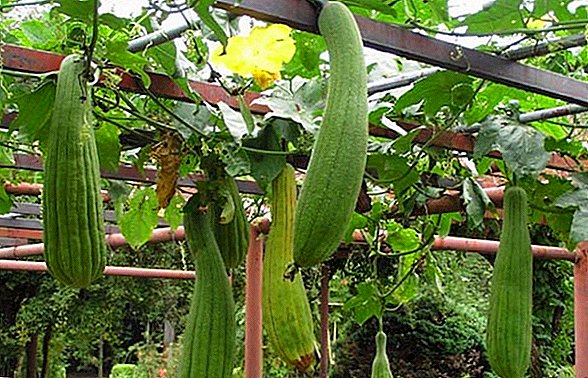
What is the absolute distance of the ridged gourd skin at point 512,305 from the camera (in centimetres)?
167

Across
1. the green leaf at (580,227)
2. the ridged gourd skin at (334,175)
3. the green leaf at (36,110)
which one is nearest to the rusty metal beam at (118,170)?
the green leaf at (36,110)

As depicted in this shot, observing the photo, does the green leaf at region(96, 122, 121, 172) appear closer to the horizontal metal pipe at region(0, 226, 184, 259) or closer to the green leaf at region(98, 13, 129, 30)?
the green leaf at region(98, 13, 129, 30)

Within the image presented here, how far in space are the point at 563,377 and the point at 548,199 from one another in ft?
14.9

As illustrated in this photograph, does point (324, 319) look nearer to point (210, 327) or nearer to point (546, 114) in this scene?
point (546, 114)

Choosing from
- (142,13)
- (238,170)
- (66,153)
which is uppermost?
(142,13)

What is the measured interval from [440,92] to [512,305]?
0.45 meters

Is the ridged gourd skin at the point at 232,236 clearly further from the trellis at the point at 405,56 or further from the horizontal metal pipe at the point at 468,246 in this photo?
the horizontal metal pipe at the point at 468,246

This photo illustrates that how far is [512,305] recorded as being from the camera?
1699 millimetres

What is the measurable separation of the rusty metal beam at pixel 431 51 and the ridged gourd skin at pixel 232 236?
1.17ft

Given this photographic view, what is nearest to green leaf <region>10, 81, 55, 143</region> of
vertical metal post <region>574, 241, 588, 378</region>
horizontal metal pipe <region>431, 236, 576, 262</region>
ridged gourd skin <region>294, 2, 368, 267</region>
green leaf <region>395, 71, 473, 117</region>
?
ridged gourd skin <region>294, 2, 368, 267</region>

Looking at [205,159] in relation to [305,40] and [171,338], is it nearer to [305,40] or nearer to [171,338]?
[305,40]

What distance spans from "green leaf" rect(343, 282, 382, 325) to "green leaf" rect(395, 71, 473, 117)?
1224mm

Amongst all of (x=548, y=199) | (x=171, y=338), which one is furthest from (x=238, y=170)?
(x=171, y=338)

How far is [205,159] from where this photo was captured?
1626 mm
